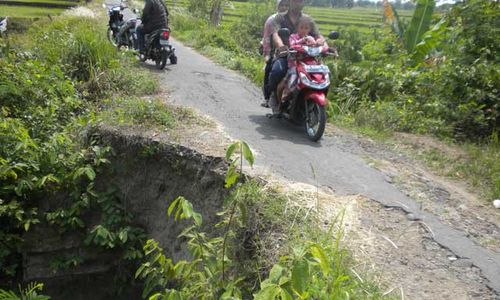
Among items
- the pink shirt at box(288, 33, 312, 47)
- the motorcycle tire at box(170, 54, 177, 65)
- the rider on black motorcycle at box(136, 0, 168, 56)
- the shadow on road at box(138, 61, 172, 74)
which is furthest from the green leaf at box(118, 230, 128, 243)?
the motorcycle tire at box(170, 54, 177, 65)

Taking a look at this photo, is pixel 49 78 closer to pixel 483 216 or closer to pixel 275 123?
pixel 275 123

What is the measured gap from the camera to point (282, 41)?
5.61m

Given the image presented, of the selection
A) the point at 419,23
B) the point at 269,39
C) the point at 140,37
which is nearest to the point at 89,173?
the point at 269,39

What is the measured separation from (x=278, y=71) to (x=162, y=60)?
12.6 ft

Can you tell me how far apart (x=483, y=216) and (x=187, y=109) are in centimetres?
376

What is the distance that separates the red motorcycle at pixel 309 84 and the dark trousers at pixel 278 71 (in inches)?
4.6

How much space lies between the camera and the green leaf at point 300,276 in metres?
1.84

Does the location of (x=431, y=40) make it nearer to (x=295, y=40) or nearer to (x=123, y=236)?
(x=295, y=40)

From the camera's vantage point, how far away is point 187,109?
5.98 meters

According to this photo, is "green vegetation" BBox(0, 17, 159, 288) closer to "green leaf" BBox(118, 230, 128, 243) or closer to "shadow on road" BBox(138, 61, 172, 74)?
"green leaf" BBox(118, 230, 128, 243)

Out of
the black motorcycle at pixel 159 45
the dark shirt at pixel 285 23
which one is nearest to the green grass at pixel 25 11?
the black motorcycle at pixel 159 45

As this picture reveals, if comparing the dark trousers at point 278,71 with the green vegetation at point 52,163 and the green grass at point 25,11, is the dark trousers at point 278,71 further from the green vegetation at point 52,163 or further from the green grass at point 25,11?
the green grass at point 25,11

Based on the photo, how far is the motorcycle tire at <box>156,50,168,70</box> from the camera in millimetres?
8735

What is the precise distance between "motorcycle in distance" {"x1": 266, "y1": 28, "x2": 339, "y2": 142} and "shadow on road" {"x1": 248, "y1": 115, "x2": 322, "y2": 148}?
0.13m
